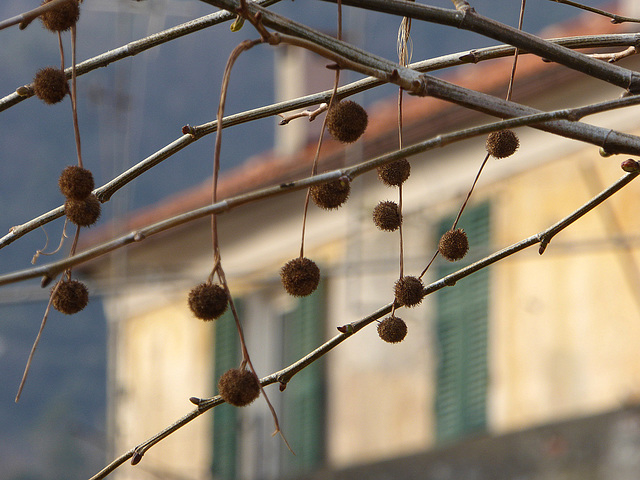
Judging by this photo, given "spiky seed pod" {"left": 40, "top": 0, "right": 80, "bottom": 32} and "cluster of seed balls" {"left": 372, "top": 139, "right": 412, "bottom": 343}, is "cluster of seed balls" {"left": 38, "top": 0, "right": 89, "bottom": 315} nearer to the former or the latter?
"spiky seed pod" {"left": 40, "top": 0, "right": 80, "bottom": 32}

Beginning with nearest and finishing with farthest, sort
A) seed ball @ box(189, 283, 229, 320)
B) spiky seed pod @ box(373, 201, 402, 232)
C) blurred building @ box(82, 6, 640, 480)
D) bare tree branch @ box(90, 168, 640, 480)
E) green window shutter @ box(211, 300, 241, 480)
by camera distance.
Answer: seed ball @ box(189, 283, 229, 320)
bare tree branch @ box(90, 168, 640, 480)
spiky seed pod @ box(373, 201, 402, 232)
blurred building @ box(82, 6, 640, 480)
green window shutter @ box(211, 300, 241, 480)

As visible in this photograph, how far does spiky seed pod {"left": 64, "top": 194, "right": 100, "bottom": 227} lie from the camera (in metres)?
1.42

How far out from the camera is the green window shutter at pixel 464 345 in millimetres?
8617

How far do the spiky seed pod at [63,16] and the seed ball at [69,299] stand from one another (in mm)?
297

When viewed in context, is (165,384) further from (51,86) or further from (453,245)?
(51,86)

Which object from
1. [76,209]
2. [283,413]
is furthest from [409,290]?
[283,413]

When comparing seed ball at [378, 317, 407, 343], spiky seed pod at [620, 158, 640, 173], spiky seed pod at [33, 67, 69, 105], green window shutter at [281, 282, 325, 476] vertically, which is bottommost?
seed ball at [378, 317, 407, 343]

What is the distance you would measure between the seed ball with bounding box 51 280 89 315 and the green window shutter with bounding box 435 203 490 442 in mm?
6979

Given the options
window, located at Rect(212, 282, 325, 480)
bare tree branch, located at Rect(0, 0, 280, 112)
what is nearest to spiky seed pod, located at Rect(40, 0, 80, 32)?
bare tree branch, located at Rect(0, 0, 280, 112)

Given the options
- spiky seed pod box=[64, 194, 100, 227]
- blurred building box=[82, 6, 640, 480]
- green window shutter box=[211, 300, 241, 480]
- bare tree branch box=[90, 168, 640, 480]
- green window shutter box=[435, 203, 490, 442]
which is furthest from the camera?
green window shutter box=[211, 300, 241, 480]

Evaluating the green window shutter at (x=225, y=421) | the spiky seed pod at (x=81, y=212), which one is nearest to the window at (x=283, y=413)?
the green window shutter at (x=225, y=421)

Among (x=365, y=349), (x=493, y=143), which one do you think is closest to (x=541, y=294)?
(x=365, y=349)

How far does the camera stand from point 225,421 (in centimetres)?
1186

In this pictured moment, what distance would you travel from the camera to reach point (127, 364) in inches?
512
